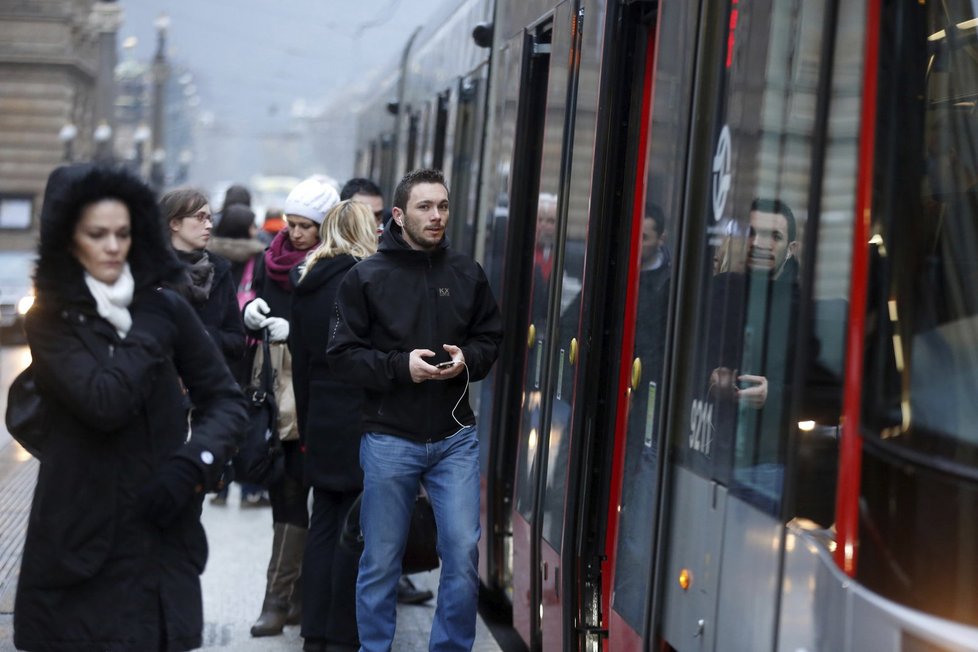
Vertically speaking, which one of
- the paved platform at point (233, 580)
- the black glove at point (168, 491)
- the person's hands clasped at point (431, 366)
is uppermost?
the person's hands clasped at point (431, 366)

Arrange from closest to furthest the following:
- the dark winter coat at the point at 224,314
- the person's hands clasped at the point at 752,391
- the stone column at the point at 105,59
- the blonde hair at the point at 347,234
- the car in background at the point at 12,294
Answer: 1. the person's hands clasped at the point at 752,391
2. the blonde hair at the point at 347,234
3. the dark winter coat at the point at 224,314
4. the car in background at the point at 12,294
5. the stone column at the point at 105,59

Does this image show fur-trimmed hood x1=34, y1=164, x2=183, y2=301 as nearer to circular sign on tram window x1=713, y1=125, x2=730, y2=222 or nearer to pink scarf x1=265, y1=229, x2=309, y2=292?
circular sign on tram window x1=713, y1=125, x2=730, y2=222

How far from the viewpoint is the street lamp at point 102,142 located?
13.3 ft

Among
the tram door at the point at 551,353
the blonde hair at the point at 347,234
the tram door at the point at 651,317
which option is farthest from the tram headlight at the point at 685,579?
the blonde hair at the point at 347,234

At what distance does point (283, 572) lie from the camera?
23.3 ft

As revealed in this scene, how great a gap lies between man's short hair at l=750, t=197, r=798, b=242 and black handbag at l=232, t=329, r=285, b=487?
331 cm

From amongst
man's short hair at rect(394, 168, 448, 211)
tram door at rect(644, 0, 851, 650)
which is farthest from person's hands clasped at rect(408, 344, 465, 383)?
tram door at rect(644, 0, 851, 650)

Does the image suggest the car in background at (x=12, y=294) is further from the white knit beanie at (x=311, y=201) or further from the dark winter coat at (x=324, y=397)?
the dark winter coat at (x=324, y=397)

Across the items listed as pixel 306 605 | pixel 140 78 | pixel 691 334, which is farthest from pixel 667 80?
pixel 140 78

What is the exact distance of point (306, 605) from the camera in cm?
659

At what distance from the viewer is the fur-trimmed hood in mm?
3781

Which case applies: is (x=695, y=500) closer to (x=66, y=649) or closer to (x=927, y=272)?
(x=927, y=272)

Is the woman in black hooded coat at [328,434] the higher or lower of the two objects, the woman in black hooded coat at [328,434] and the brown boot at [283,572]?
the higher

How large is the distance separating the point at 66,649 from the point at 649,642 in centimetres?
150
